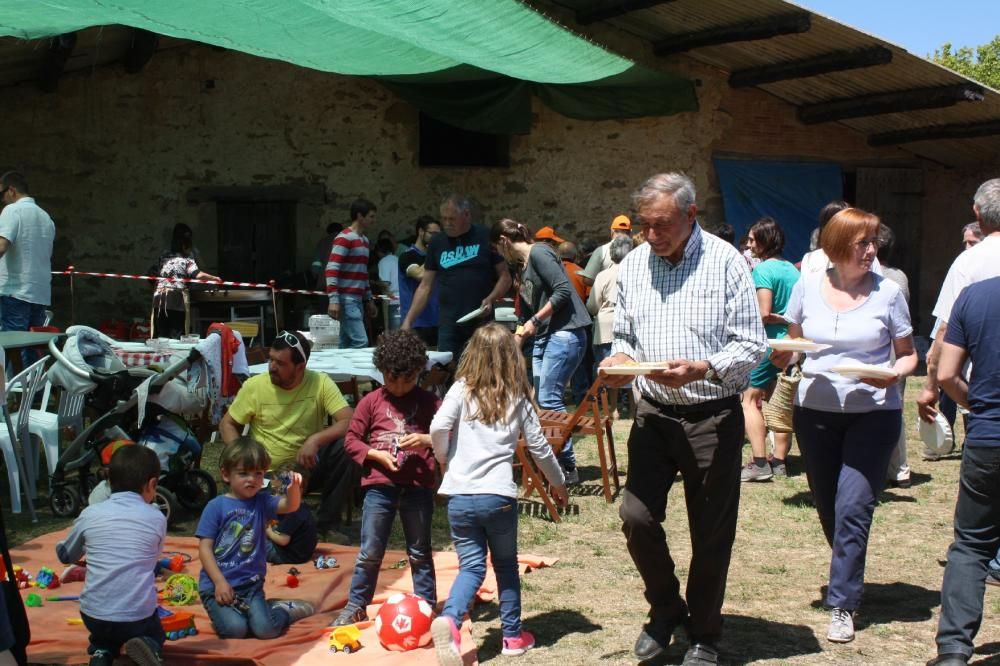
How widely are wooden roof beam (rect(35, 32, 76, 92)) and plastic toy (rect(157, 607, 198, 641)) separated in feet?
26.2

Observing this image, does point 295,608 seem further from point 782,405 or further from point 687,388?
point 782,405

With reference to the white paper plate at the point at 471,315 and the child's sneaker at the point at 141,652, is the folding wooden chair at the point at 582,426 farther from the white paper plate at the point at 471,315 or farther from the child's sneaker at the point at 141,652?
the child's sneaker at the point at 141,652

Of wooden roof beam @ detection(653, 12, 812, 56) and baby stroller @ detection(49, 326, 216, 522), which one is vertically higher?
wooden roof beam @ detection(653, 12, 812, 56)

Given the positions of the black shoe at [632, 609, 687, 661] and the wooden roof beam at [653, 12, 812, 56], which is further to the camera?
the wooden roof beam at [653, 12, 812, 56]

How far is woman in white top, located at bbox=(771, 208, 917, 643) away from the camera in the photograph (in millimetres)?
4430

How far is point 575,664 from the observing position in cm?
415

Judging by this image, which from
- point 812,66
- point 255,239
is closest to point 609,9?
point 812,66

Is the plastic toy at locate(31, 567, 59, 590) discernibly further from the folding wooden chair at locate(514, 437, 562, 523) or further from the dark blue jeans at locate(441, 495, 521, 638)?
the folding wooden chair at locate(514, 437, 562, 523)

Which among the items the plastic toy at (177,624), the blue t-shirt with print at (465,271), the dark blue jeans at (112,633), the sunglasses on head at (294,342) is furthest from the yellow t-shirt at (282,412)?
the dark blue jeans at (112,633)

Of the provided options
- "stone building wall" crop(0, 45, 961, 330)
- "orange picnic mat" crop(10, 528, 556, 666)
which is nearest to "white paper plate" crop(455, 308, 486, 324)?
"orange picnic mat" crop(10, 528, 556, 666)

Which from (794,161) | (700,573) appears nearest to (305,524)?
(700,573)

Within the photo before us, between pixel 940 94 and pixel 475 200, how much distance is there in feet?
17.8

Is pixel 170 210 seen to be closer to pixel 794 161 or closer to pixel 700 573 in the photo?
pixel 794 161

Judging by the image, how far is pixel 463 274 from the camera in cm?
705
